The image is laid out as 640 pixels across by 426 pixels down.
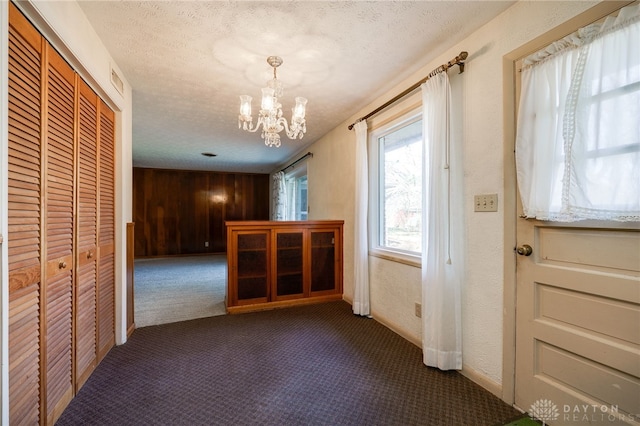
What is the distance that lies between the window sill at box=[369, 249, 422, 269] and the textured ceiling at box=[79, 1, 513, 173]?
156 cm

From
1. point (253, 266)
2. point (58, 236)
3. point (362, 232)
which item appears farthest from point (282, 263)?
point (58, 236)

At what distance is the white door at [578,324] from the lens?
3.85ft

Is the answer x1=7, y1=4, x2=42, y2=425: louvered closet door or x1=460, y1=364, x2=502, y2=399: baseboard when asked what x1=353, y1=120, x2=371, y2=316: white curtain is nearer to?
x1=460, y1=364, x2=502, y2=399: baseboard

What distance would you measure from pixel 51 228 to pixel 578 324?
2.65 metres

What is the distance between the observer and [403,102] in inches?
97.2

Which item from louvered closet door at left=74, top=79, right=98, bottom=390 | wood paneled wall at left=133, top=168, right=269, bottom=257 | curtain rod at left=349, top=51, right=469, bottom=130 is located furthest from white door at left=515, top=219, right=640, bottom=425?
wood paneled wall at left=133, top=168, right=269, bottom=257

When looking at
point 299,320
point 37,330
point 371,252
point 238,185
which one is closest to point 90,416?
point 37,330

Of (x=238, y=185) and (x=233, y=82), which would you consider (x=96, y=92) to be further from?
(x=238, y=185)

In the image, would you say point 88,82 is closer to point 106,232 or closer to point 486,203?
point 106,232

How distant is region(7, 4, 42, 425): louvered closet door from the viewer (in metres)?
1.13

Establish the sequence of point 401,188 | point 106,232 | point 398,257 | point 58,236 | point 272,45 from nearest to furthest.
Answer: point 58,236 < point 272,45 < point 106,232 < point 398,257 < point 401,188

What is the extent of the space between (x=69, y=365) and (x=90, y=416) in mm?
314

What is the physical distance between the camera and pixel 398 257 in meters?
2.59

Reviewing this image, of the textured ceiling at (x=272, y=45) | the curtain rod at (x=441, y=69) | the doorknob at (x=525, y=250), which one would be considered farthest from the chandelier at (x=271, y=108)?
the doorknob at (x=525, y=250)
